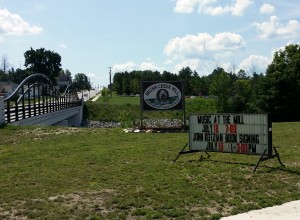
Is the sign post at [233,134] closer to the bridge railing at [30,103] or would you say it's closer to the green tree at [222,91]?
the bridge railing at [30,103]

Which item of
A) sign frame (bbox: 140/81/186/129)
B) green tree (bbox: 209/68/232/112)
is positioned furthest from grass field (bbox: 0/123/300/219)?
green tree (bbox: 209/68/232/112)

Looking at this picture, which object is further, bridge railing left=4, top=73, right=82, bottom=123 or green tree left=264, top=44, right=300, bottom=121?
green tree left=264, top=44, right=300, bottom=121

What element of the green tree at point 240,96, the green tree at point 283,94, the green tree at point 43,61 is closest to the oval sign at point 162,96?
the green tree at point 283,94

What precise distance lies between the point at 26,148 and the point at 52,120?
23.5 meters

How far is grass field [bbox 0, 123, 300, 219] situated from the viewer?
7.52m

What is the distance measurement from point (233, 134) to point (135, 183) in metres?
3.71

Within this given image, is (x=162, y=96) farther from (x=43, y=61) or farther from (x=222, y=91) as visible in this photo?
(x=43, y=61)

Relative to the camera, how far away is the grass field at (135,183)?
7.52 meters

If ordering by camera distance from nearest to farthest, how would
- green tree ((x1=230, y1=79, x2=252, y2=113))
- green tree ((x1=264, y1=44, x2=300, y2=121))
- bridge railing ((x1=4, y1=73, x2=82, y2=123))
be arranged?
bridge railing ((x1=4, y1=73, x2=82, y2=123)), green tree ((x1=264, y1=44, x2=300, y2=121)), green tree ((x1=230, y1=79, x2=252, y2=113))

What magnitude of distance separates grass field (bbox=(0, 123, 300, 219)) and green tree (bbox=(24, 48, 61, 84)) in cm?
11837

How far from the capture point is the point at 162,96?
75.9ft

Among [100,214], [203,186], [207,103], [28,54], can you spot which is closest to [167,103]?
[203,186]

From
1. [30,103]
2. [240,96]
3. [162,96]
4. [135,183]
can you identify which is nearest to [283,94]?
[240,96]

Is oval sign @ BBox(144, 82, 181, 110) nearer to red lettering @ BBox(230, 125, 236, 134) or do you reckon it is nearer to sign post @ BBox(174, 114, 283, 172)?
sign post @ BBox(174, 114, 283, 172)
